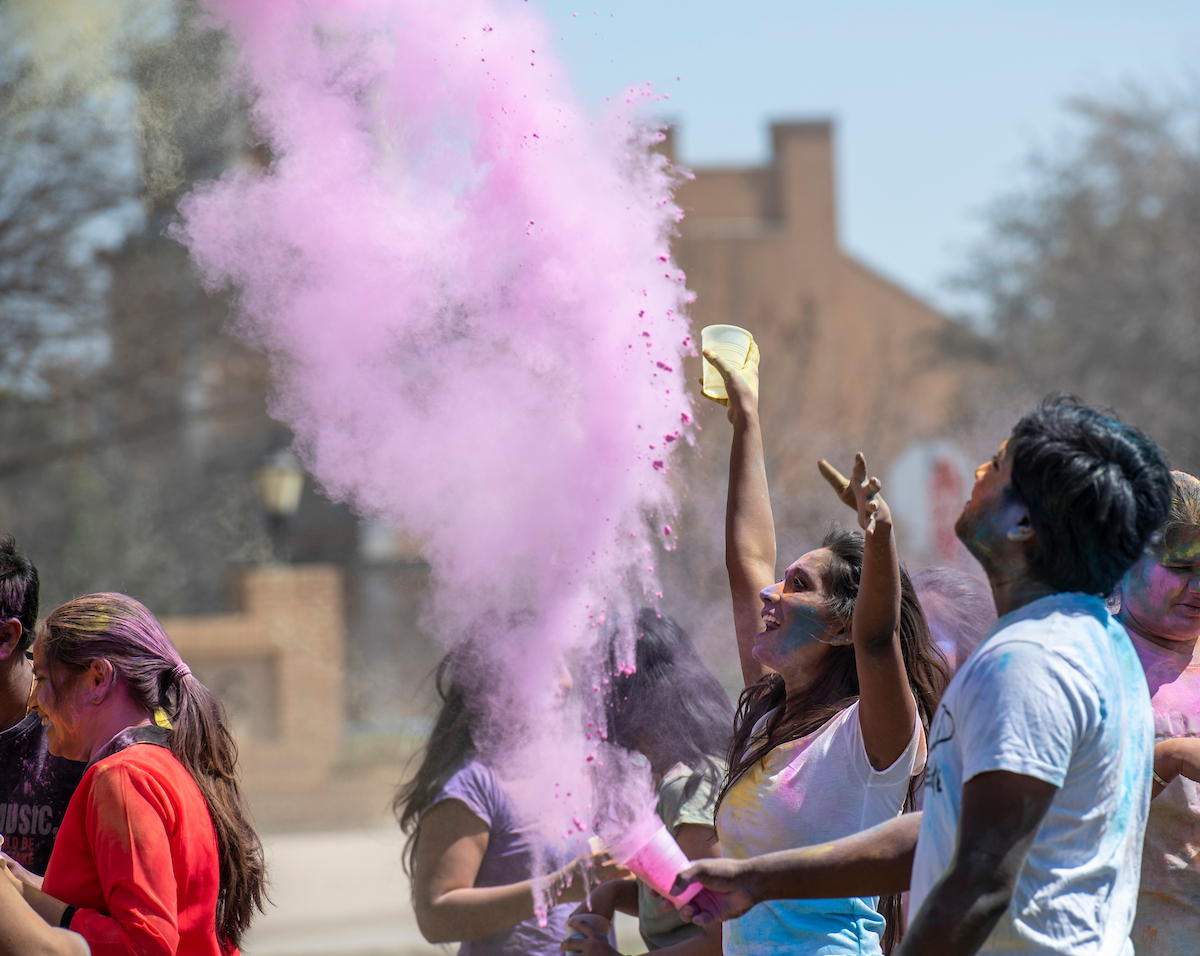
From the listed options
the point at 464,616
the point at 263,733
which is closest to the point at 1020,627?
the point at 464,616

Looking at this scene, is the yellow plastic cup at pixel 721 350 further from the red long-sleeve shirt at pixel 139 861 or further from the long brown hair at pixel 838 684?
the red long-sleeve shirt at pixel 139 861

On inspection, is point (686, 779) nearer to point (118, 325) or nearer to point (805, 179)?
point (118, 325)

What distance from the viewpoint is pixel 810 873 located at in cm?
183

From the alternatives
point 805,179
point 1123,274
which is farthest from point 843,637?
point 805,179

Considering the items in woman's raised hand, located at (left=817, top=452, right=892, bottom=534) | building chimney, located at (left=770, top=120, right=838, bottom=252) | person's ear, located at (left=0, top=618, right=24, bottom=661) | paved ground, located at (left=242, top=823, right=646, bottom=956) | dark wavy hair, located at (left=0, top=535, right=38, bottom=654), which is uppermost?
building chimney, located at (left=770, top=120, right=838, bottom=252)

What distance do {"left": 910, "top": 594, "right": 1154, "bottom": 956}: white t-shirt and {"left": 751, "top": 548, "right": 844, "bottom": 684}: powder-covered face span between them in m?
0.74

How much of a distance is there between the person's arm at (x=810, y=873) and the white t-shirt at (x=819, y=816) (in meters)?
0.35

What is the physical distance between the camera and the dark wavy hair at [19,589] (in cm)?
288

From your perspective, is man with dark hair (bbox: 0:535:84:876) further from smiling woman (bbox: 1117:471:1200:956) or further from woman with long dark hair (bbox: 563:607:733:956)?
smiling woman (bbox: 1117:471:1200:956)

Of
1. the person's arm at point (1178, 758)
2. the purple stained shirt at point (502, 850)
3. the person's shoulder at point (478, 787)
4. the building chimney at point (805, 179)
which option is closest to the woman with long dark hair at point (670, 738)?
the purple stained shirt at point (502, 850)

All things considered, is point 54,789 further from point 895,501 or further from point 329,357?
point 895,501

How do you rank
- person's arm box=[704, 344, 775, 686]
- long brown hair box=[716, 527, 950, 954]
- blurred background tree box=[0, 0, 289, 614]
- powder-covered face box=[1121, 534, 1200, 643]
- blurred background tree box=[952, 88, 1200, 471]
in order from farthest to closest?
blurred background tree box=[952, 88, 1200, 471], blurred background tree box=[0, 0, 289, 614], person's arm box=[704, 344, 775, 686], powder-covered face box=[1121, 534, 1200, 643], long brown hair box=[716, 527, 950, 954]

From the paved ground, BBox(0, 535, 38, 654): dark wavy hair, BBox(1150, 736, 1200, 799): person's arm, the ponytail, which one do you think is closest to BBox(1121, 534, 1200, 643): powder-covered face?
BBox(1150, 736, 1200, 799): person's arm

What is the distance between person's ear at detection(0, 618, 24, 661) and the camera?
113 inches
